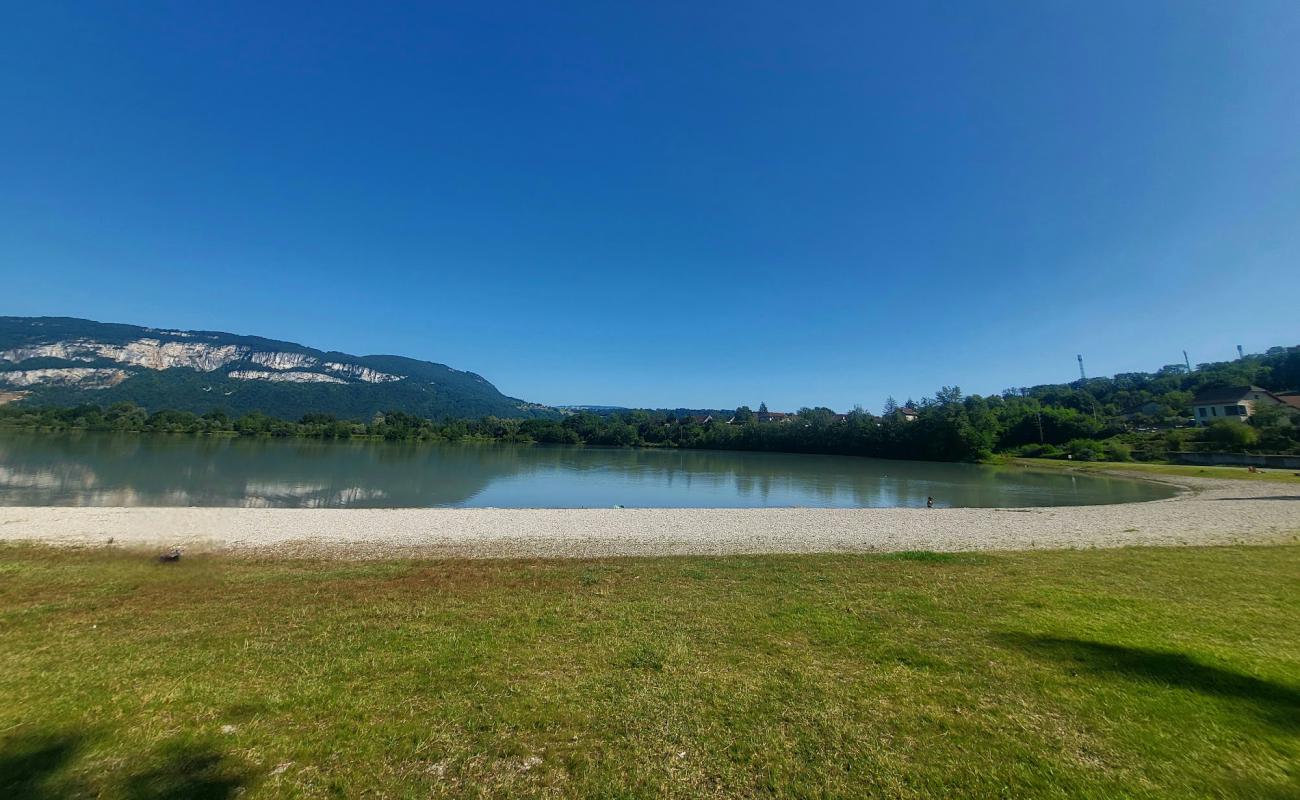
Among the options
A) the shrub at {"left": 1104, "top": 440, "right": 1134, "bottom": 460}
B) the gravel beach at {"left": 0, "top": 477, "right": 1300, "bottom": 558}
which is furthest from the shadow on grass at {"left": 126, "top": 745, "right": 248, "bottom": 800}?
the shrub at {"left": 1104, "top": 440, "right": 1134, "bottom": 460}

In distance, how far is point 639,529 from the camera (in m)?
16.7

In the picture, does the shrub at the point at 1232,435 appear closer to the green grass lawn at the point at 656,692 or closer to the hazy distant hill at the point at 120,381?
the green grass lawn at the point at 656,692

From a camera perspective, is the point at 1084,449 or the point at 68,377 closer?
the point at 1084,449

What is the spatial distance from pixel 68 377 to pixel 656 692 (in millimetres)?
251137

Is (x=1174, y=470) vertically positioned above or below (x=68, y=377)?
below

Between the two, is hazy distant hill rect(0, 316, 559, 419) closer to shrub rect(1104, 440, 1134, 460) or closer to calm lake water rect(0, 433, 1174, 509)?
calm lake water rect(0, 433, 1174, 509)

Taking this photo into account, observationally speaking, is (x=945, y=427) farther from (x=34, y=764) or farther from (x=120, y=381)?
(x=120, y=381)

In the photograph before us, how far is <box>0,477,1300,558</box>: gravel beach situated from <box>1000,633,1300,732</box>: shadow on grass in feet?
24.5

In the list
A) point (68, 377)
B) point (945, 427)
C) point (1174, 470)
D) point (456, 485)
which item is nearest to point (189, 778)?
point (456, 485)

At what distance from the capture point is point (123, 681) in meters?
4.21

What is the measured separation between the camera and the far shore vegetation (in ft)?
180

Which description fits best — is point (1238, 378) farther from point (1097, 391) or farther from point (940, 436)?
point (940, 436)

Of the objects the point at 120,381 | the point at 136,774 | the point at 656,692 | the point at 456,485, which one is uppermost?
the point at 120,381

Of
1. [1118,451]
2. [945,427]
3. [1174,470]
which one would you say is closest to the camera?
[1174,470]
